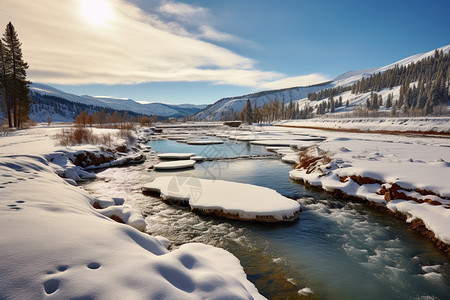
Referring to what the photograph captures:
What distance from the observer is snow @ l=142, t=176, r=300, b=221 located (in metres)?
10.4

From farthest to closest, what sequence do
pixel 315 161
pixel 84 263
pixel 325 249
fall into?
pixel 315 161, pixel 325 249, pixel 84 263

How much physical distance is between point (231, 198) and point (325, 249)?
5.07 metres

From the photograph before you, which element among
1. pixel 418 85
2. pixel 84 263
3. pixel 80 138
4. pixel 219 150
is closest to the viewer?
pixel 84 263

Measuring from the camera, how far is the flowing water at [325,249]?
6.41 metres

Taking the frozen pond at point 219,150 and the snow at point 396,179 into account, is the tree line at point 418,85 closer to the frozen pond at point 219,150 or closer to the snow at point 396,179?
the frozen pond at point 219,150

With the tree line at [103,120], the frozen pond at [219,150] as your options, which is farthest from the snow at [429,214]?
the tree line at [103,120]

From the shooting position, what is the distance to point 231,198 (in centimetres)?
1178

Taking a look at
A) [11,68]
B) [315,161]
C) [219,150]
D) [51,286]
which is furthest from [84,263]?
[11,68]

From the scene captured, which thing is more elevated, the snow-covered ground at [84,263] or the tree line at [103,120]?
the tree line at [103,120]

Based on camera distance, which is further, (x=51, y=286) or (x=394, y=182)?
(x=394, y=182)

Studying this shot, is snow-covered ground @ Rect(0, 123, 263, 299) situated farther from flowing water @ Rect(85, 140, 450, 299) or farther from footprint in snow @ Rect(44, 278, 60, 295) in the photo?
flowing water @ Rect(85, 140, 450, 299)

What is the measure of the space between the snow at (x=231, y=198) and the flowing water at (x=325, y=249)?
50 cm

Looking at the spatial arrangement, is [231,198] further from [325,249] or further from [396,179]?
[396,179]

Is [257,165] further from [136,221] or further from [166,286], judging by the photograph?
[166,286]
